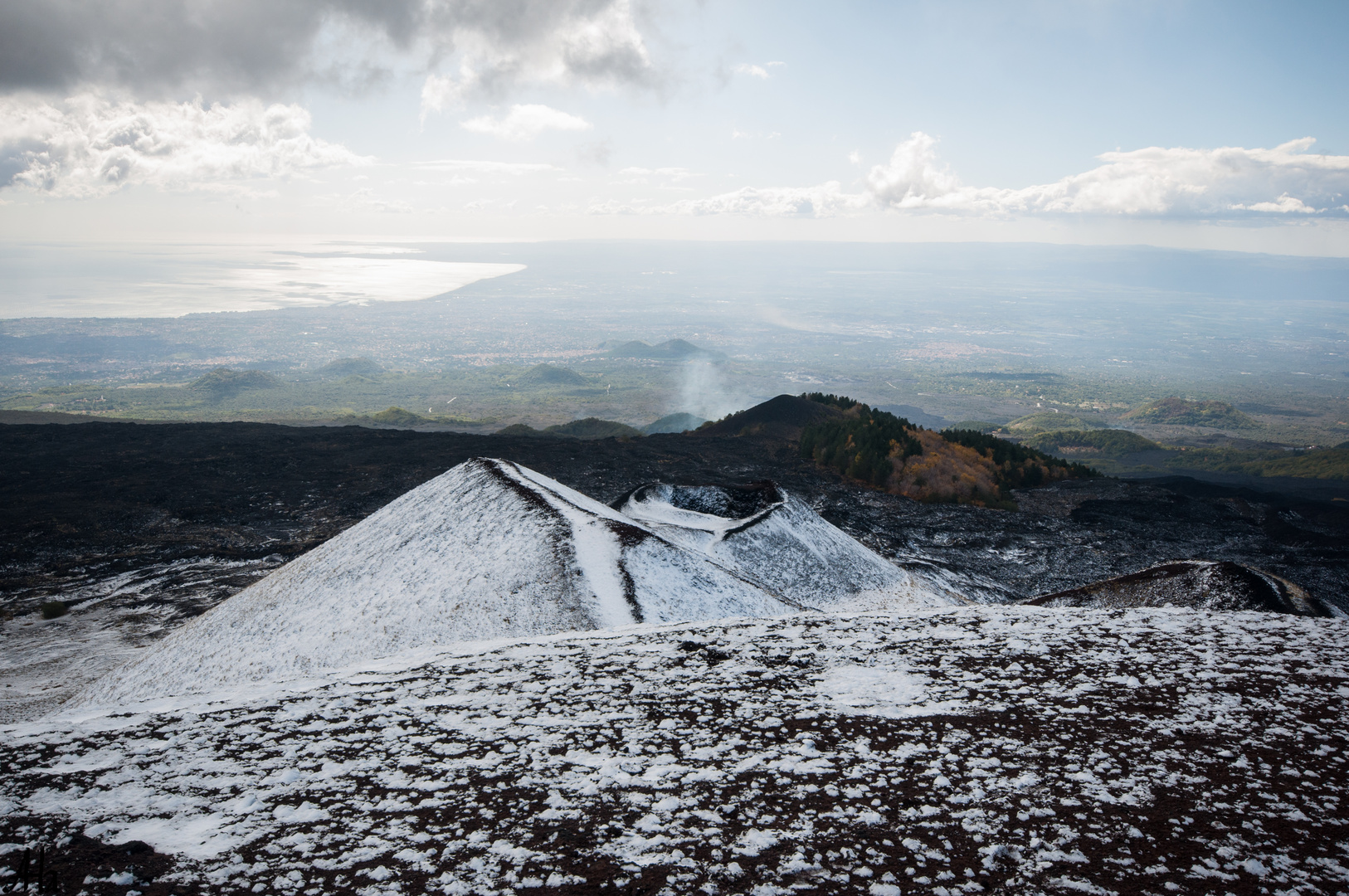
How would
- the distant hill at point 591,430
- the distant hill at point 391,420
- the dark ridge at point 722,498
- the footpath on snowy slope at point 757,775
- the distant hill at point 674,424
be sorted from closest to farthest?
the footpath on snowy slope at point 757,775 → the dark ridge at point 722,498 → the distant hill at point 591,430 → the distant hill at point 391,420 → the distant hill at point 674,424

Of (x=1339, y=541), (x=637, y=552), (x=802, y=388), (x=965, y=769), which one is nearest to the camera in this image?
(x=965, y=769)

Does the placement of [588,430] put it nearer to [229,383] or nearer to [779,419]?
[779,419]

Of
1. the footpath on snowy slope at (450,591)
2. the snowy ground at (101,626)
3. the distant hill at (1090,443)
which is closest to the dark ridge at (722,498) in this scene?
the footpath on snowy slope at (450,591)

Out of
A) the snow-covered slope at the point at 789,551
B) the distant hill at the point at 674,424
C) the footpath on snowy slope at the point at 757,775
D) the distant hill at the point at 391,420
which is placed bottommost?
the distant hill at the point at 674,424

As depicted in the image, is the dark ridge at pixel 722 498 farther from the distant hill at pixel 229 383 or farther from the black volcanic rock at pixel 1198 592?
the distant hill at pixel 229 383

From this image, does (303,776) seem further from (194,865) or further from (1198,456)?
(1198,456)

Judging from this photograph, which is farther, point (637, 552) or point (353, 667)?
point (637, 552)

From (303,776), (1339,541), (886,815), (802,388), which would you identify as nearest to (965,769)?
(886,815)

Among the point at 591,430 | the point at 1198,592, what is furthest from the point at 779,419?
the point at 1198,592
